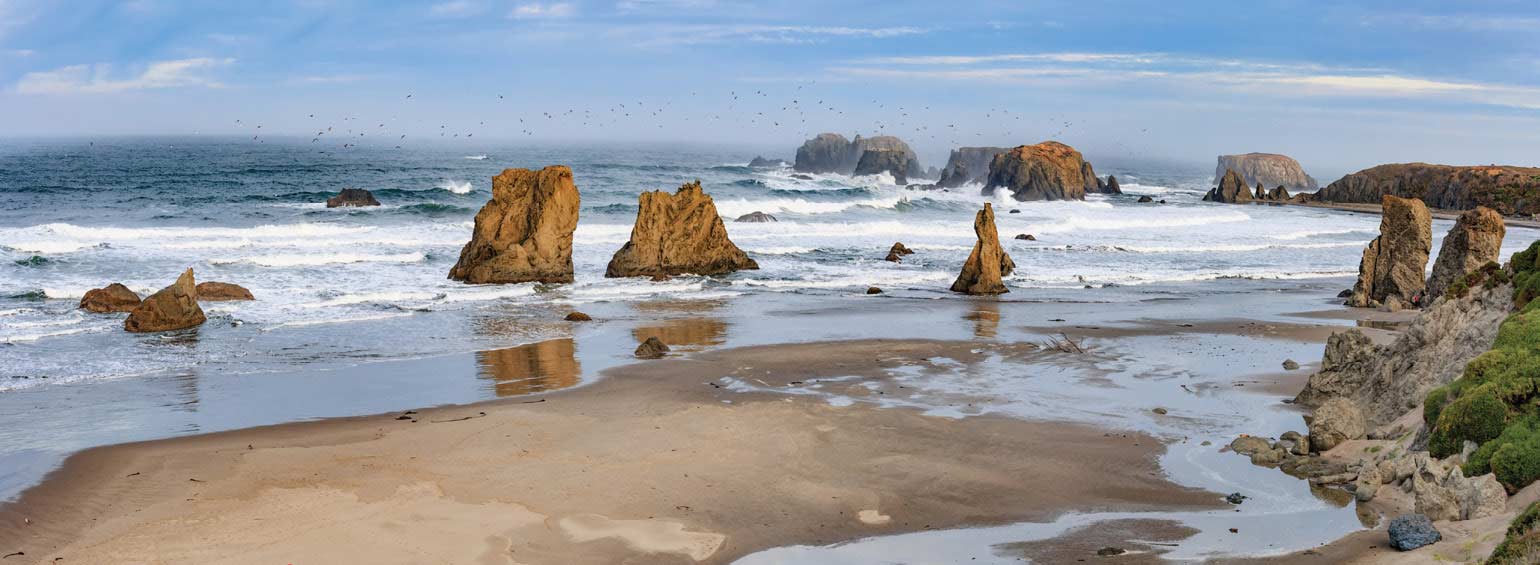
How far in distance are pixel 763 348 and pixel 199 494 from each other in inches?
461

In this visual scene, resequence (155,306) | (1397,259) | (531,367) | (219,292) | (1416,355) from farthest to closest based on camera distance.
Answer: (1397,259), (219,292), (155,306), (531,367), (1416,355)

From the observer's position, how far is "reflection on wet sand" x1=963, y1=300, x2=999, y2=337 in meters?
25.0

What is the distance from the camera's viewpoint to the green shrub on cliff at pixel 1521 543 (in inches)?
314

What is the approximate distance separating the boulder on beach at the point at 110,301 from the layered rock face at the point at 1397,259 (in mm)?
29214

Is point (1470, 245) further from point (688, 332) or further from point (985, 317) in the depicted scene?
point (688, 332)

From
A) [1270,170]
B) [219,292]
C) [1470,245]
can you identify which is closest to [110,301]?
[219,292]

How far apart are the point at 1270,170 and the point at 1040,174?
79.7 meters

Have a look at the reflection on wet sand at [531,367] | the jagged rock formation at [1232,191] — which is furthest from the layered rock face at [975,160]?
the reflection on wet sand at [531,367]

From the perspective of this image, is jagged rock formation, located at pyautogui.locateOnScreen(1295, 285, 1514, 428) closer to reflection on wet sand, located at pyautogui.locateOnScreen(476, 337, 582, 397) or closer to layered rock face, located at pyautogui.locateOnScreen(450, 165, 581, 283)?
reflection on wet sand, located at pyautogui.locateOnScreen(476, 337, 582, 397)

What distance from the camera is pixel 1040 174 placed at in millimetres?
93812

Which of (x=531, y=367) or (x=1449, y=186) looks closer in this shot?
(x=531, y=367)

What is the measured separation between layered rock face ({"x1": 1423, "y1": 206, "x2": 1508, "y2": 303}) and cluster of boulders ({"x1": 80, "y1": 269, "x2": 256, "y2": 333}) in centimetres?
2727

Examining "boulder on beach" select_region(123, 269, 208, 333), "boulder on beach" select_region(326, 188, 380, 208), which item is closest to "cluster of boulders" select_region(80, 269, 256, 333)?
"boulder on beach" select_region(123, 269, 208, 333)

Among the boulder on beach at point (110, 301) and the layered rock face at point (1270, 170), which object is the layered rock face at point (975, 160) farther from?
the boulder on beach at point (110, 301)
